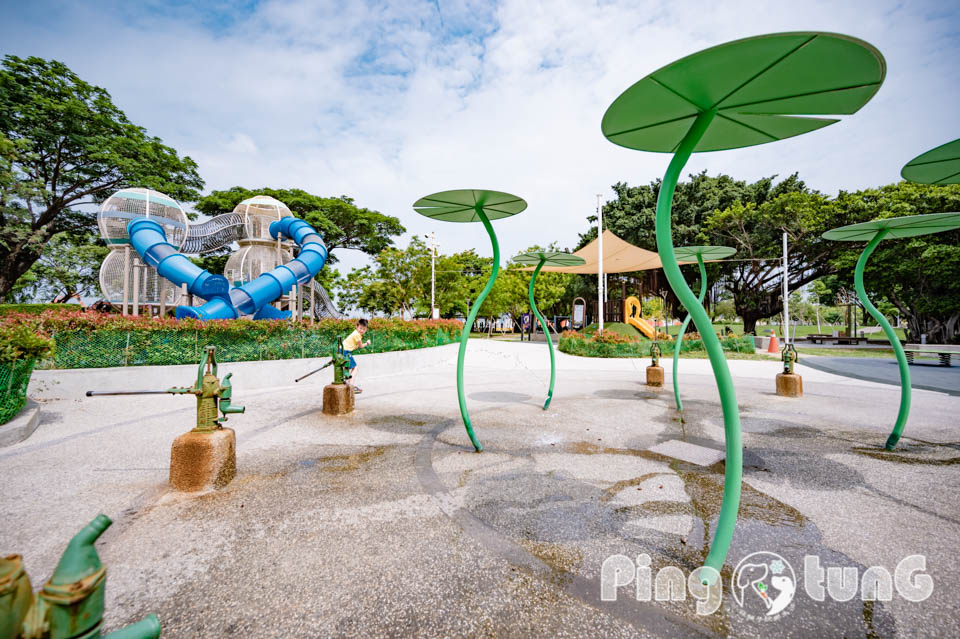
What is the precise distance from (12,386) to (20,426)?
1.95 ft

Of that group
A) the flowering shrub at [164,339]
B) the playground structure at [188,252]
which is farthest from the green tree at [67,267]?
the flowering shrub at [164,339]

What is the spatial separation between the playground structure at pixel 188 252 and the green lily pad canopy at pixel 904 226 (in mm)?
13822

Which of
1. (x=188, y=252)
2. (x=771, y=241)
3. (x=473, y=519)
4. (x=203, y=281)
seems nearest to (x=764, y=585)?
(x=473, y=519)

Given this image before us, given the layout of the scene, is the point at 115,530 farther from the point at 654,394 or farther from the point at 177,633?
the point at 654,394

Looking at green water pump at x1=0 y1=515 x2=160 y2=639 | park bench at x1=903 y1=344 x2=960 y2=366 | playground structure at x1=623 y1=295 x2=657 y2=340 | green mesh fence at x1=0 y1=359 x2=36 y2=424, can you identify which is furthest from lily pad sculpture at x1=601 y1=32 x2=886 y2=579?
playground structure at x1=623 y1=295 x2=657 y2=340

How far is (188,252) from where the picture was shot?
17.4m

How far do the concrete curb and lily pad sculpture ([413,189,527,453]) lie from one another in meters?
5.53

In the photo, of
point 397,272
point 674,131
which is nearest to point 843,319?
point 397,272

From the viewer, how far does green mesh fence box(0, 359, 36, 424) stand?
5098mm

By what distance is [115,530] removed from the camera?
114 inches

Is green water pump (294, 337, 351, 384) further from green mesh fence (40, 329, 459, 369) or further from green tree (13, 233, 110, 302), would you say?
green tree (13, 233, 110, 302)

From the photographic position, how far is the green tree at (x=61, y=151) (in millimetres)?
19922

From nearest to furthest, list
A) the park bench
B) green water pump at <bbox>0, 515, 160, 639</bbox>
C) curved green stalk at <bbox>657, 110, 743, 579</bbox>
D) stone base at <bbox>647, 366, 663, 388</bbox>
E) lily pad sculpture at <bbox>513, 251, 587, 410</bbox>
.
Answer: green water pump at <bbox>0, 515, 160, 639</bbox> < curved green stalk at <bbox>657, 110, 743, 579</bbox> < lily pad sculpture at <bbox>513, 251, 587, 410</bbox> < stone base at <bbox>647, 366, 663, 388</bbox> < the park bench

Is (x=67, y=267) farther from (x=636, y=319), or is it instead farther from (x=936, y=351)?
(x=936, y=351)
